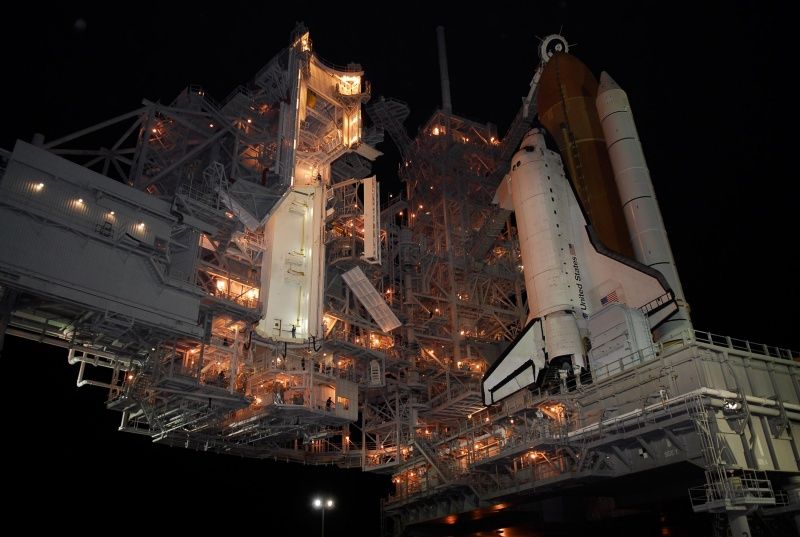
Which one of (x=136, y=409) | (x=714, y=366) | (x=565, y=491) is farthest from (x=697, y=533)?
(x=136, y=409)

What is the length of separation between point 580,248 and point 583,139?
20.8 feet

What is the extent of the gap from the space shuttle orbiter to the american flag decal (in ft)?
0.13

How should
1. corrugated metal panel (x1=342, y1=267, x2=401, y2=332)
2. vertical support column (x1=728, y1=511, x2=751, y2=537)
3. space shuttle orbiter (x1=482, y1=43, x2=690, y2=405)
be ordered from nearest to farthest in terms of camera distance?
vertical support column (x1=728, y1=511, x2=751, y2=537) < space shuttle orbiter (x1=482, y1=43, x2=690, y2=405) < corrugated metal panel (x1=342, y1=267, x2=401, y2=332)

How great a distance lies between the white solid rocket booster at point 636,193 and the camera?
24016 mm

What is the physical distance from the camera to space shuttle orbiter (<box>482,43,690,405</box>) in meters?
23.5

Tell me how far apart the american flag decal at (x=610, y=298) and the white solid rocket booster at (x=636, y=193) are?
76.4 inches

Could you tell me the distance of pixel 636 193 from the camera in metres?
25.9

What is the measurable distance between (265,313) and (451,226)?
49.0ft

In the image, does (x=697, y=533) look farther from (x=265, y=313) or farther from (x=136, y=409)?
(x=136, y=409)

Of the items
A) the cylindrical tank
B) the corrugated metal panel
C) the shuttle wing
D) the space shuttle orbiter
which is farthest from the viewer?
the corrugated metal panel

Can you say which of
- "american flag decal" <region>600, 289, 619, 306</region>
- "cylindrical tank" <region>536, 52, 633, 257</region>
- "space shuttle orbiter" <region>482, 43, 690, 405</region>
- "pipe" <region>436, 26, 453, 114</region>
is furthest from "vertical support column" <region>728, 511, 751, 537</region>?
"pipe" <region>436, 26, 453, 114</region>

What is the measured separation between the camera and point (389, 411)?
3425 centimetres

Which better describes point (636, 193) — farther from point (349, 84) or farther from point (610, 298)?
point (349, 84)

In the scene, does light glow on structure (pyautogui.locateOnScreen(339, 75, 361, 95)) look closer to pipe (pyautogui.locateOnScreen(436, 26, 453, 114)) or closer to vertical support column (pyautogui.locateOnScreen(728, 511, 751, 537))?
pipe (pyautogui.locateOnScreen(436, 26, 453, 114))
